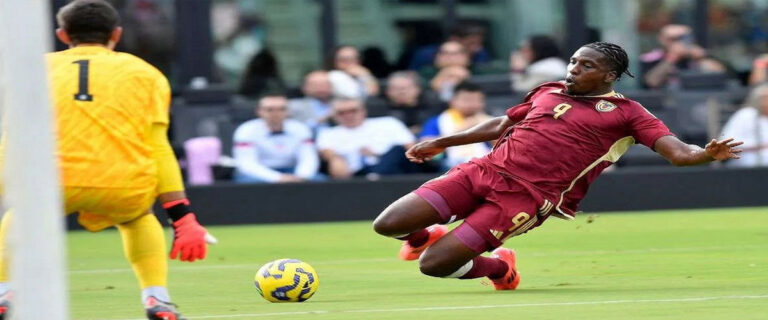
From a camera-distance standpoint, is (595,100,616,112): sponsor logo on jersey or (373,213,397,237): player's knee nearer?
(595,100,616,112): sponsor logo on jersey

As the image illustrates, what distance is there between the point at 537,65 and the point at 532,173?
8.70 meters

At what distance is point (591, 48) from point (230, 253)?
4597 millimetres

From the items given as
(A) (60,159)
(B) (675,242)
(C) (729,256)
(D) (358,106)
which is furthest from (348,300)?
(D) (358,106)

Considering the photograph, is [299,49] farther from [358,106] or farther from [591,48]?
[591,48]

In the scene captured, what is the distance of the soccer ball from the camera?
820 cm

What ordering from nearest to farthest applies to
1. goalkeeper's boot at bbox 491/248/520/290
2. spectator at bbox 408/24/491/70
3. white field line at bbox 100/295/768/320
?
white field line at bbox 100/295/768/320 → goalkeeper's boot at bbox 491/248/520/290 → spectator at bbox 408/24/491/70

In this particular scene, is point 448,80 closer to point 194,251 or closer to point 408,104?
point 408,104

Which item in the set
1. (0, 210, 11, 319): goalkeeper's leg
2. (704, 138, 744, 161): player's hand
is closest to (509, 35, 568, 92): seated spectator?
(704, 138, 744, 161): player's hand

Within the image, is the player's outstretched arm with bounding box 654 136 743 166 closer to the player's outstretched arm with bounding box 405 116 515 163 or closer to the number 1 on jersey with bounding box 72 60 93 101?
the player's outstretched arm with bounding box 405 116 515 163

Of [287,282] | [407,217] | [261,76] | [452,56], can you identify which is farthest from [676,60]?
[287,282]

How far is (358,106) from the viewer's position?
595 inches

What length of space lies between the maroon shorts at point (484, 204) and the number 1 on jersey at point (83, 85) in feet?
8.22

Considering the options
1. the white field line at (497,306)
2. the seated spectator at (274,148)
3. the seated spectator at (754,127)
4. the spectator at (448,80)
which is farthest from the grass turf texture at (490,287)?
the spectator at (448,80)

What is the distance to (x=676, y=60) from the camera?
58.7 ft
